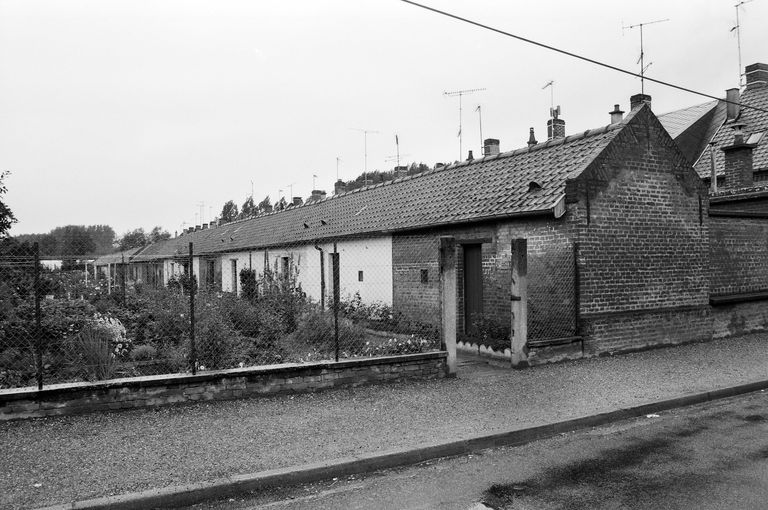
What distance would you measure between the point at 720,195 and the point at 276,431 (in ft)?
49.7

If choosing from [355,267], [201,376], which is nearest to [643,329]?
[355,267]

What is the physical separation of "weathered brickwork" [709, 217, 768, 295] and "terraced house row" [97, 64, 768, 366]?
0.04 meters

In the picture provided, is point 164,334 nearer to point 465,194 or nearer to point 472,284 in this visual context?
point 472,284

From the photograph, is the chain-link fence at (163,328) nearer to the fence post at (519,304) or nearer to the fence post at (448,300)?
the fence post at (448,300)

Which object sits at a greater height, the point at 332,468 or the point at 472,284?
the point at 472,284

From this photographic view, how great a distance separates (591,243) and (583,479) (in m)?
6.44

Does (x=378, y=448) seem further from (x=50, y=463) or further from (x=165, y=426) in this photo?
(x=50, y=463)

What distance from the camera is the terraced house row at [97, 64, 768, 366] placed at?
35.4ft

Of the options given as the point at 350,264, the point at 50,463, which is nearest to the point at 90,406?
the point at 50,463

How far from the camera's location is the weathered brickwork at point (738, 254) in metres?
13.1

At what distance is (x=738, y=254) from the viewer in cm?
1352

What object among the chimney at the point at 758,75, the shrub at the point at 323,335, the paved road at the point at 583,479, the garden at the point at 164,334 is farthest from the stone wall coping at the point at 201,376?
the chimney at the point at 758,75

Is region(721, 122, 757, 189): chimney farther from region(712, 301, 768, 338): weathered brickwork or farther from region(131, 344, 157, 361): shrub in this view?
region(131, 344, 157, 361): shrub

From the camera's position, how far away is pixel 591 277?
35.2 feet
